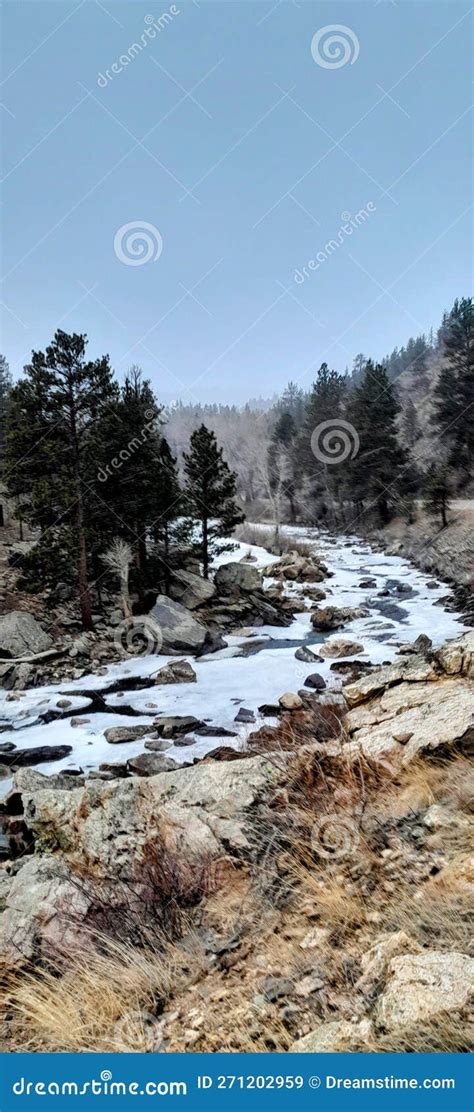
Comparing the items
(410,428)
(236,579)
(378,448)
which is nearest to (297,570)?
(236,579)

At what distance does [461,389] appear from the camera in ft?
131

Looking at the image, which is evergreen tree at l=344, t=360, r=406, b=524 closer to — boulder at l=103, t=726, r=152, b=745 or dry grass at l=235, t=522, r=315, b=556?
dry grass at l=235, t=522, r=315, b=556

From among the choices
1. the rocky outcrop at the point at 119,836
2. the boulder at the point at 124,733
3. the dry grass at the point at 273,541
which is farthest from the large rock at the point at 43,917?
the dry grass at the point at 273,541

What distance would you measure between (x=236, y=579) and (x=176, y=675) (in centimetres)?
1018

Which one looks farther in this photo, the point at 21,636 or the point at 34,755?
the point at 21,636

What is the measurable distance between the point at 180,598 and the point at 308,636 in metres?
6.85

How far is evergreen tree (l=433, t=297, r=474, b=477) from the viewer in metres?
39.5

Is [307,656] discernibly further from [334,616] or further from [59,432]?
[59,432]

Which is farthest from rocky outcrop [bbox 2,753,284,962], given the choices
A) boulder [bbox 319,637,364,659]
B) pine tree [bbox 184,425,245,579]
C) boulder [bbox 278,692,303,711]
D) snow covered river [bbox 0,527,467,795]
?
pine tree [bbox 184,425,245,579]

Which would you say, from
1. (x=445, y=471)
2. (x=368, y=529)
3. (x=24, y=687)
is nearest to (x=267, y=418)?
(x=368, y=529)

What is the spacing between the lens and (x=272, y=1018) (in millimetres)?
2623

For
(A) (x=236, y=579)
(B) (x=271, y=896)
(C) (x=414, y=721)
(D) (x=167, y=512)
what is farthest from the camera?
(A) (x=236, y=579)

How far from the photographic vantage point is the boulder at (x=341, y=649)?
1719cm

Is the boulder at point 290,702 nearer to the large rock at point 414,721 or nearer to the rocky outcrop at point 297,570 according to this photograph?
the large rock at point 414,721
